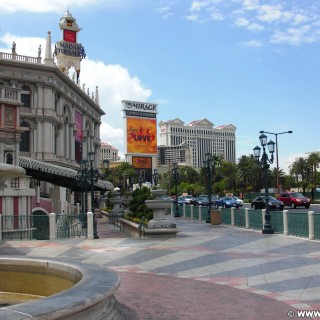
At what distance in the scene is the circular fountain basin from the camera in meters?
4.32

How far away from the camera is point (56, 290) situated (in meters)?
7.38

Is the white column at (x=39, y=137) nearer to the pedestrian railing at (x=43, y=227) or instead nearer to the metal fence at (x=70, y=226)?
the pedestrian railing at (x=43, y=227)

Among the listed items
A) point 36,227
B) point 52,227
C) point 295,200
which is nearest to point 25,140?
point 295,200

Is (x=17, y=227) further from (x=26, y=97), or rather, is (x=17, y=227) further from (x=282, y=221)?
(x=26, y=97)

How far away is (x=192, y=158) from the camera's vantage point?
19875 centimetres

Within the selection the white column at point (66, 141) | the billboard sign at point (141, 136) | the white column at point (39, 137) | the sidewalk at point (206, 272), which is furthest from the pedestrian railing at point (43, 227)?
the billboard sign at point (141, 136)

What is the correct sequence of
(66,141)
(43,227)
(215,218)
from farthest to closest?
(66,141), (215,218), (43,227)

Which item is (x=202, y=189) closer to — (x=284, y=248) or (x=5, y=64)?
(x=5, y=64)

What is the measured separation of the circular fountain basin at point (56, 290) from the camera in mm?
4320

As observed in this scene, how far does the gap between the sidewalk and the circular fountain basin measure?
1050 mm

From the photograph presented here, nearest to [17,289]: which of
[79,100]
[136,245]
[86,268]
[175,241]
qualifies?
[86,268]

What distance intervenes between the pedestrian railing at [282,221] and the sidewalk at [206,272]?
2.81 ft

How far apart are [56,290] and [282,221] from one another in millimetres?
15408

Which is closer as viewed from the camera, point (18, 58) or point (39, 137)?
point (18, 58)
